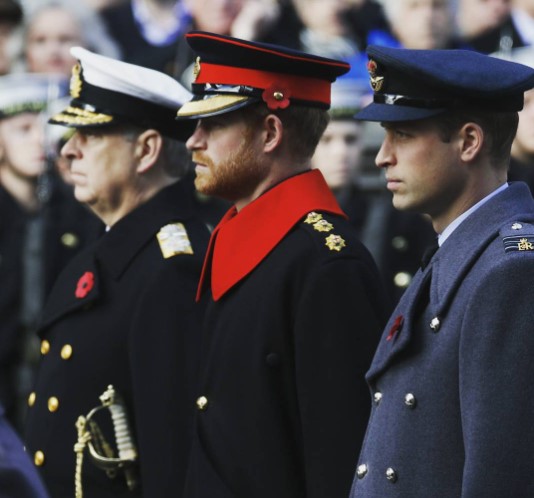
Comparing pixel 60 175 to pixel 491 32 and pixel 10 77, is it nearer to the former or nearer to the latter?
pixel 10 77

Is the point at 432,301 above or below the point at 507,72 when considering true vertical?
below

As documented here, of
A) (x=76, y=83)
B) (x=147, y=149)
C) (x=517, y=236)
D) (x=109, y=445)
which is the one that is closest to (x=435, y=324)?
(x=517, y=236)

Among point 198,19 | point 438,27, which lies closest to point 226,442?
point 438,27

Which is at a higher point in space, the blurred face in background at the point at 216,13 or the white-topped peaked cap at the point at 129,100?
the blurred face in background at the point at 216,13

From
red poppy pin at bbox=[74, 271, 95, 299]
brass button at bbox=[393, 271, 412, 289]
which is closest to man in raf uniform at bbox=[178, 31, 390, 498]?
red poppy pin at bbox=[74, 271, 95, 299]

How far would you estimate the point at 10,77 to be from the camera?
947 centimetres

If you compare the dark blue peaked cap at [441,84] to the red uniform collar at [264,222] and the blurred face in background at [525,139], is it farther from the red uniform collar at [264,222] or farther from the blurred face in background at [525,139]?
the blurred face in background at [525,139]

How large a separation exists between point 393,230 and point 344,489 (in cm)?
367

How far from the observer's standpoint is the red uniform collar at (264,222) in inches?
182

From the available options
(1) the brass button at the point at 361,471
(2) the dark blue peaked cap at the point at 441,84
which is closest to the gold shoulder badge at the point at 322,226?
(2) the dark blue peaked cap at the point at 441,84

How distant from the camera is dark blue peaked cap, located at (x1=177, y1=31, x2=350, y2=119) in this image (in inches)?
185

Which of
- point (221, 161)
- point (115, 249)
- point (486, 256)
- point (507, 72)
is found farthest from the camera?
point (115, 249)

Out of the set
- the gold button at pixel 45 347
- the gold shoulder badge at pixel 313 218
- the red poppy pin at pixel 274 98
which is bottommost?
the gold button at pixel 45 347

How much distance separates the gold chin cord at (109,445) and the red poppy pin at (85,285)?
0.40m
